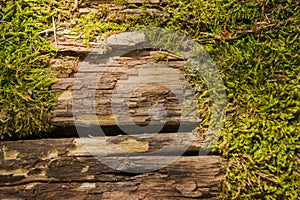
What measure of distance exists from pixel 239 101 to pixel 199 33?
454 millimetres

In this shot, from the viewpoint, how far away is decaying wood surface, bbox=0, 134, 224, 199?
202cm

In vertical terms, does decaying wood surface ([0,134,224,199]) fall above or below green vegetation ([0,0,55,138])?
below

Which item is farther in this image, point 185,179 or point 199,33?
point 199,33

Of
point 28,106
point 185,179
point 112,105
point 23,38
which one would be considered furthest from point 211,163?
point 23,38

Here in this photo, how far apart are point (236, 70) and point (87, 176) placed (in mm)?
1023

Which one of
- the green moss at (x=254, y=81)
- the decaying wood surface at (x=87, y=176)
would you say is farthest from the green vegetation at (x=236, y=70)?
the decaying wood surface at (x=87, y=176)

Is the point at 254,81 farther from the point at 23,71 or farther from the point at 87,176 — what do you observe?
the point at 23,71

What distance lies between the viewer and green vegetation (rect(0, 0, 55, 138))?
207cm

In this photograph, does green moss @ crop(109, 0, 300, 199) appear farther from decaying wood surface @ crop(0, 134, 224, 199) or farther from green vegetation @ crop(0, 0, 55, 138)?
green vegetation @ crop(0, 0, 55, 138)

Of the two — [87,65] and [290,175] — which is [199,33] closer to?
[87,65]

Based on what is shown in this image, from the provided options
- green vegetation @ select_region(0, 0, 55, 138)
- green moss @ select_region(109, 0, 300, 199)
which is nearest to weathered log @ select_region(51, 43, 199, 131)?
green vegetation @ select_region(0, 0, 55, 138)

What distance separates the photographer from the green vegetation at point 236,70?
2.07 metres

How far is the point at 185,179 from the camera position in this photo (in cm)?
203

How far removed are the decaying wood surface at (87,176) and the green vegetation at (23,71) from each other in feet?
0.43
